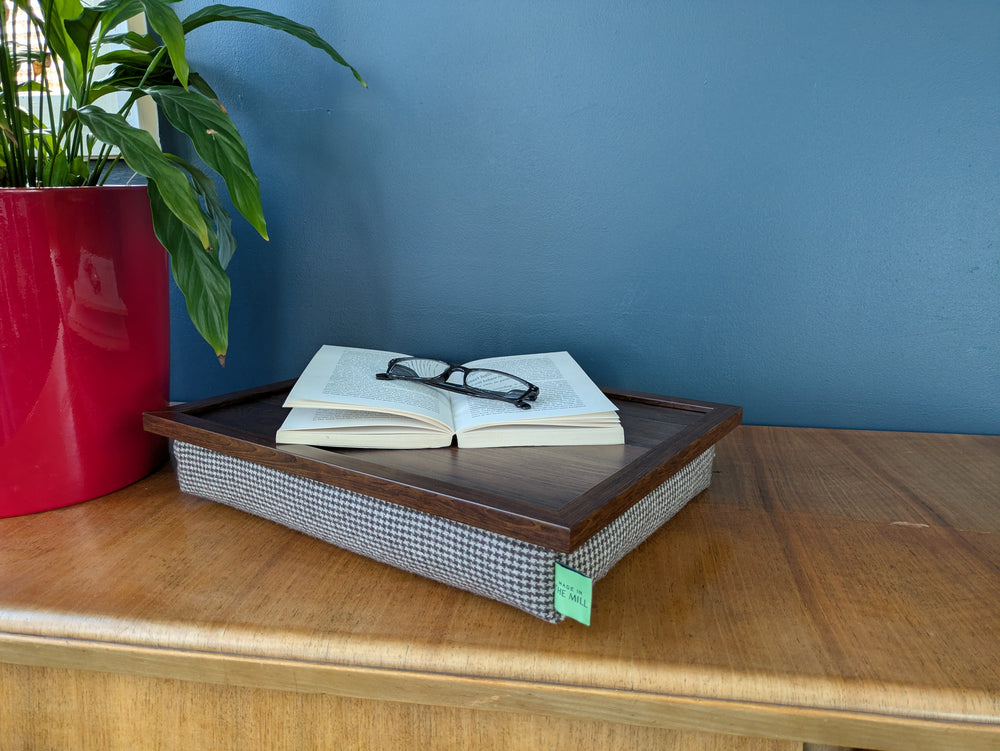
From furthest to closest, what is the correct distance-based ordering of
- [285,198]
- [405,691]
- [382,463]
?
[285,198] < [382,463] < [405,691]

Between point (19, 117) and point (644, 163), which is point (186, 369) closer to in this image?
point (19, 117)

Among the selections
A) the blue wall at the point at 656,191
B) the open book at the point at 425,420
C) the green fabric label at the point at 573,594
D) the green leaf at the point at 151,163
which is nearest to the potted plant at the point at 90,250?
the green leaf at the point at 151,163

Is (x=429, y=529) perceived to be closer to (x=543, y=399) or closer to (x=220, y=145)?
(x=543, y=399)

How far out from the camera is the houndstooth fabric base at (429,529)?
49 cm

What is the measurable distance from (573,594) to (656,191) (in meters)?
0.57

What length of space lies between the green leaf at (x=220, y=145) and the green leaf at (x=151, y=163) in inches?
1.6

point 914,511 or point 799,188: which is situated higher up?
point 799,188

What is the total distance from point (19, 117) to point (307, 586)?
1.60ft

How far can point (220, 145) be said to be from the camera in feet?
1.98

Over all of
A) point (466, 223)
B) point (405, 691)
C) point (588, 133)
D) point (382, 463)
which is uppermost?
point (588, 133)

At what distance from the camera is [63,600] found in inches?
21.1

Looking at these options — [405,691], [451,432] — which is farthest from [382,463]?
[405,691]

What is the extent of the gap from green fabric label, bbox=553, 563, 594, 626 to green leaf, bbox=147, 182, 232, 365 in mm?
354

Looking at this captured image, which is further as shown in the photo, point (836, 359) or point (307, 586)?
point (836, 359)
